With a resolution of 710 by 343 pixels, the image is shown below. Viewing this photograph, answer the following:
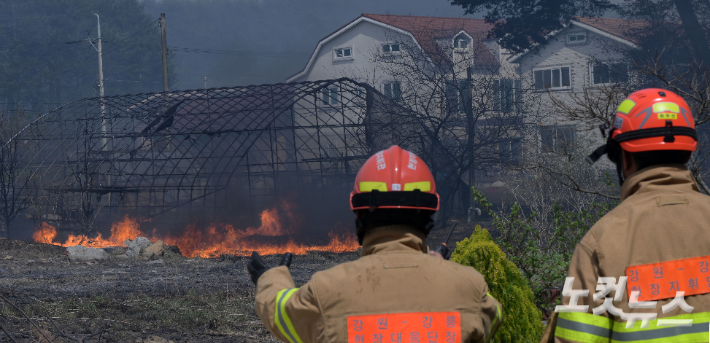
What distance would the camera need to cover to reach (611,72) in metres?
24.6

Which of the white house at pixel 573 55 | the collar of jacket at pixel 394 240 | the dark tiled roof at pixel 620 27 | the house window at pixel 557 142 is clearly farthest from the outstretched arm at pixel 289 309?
the white house at pixel 573 55

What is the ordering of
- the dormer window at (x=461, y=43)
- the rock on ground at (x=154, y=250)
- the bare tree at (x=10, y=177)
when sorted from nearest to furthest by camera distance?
1. the rock on ground at (x=154, y=250)
2. the bare tree at (x=10, y=177)
3. the dormer window at (x=461, y=43)

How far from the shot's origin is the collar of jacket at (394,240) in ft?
8.20

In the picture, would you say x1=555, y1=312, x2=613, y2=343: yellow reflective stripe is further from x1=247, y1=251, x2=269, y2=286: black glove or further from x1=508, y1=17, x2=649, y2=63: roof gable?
x1=508, y1=17, x2=649, y2=63: roof gable

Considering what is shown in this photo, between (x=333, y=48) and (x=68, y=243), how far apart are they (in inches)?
947

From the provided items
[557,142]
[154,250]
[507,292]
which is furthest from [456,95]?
[507,292]

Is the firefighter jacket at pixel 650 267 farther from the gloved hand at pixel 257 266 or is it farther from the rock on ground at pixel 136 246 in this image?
the rock on ground at pixel 136 246

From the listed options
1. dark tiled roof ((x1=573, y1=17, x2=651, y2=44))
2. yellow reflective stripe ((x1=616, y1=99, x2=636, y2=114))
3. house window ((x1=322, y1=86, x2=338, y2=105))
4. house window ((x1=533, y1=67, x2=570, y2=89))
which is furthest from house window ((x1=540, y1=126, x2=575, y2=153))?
house window ((x1=533, y1=67, x2=570, y2=89))

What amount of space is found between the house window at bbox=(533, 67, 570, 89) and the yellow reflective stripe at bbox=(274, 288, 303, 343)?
3300 centimetres

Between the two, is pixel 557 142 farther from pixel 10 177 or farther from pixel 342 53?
pixel 342 53

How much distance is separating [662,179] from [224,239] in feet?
57.5

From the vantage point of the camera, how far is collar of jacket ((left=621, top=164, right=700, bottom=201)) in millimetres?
2396

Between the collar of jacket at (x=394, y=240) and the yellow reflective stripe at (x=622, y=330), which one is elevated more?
the collar of jacket at (x=394, y=240)
